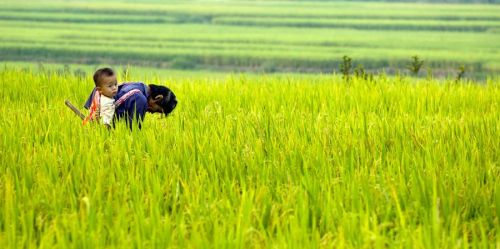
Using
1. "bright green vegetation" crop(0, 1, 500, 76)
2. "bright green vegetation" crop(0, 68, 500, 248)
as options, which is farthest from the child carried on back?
"bright green vegetation" crop(0, 1, 500, 76)

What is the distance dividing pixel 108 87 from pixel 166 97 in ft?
0.84

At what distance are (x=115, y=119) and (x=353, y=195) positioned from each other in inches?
67.0

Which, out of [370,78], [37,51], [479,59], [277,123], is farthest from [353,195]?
[37,51]

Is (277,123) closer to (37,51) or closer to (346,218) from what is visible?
(346,218)

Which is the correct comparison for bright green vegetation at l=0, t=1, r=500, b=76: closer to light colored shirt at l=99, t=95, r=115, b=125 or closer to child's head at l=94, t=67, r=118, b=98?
light colored shirt at l=99, t=95, r=115, b=125

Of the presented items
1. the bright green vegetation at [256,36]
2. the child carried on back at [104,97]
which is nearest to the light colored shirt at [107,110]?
the child carried on back at [104,97]

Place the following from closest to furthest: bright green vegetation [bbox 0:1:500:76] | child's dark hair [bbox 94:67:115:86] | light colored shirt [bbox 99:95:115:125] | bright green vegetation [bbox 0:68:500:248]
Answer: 1. bright green vegetation [bbox 0:68:500:248]
2. child's dark hair [bbox 94:67:115:86]
3. light colored shirt [bbox 99:95:115:125]
4. bright green vegetation [bbox 0:1:500:76]

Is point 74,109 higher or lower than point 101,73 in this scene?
lower

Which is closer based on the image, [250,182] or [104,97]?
→ [250,182]

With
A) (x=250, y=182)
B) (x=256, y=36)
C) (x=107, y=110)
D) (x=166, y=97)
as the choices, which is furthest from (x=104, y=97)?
(x=256, y=36)

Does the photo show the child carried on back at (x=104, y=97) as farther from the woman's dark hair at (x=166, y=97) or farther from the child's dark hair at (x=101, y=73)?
the woman's dark hair at (x=166, y=97)

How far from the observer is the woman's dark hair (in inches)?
177

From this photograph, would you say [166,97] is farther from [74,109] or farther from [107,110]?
[74,109]

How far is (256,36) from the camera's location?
38.6 m
